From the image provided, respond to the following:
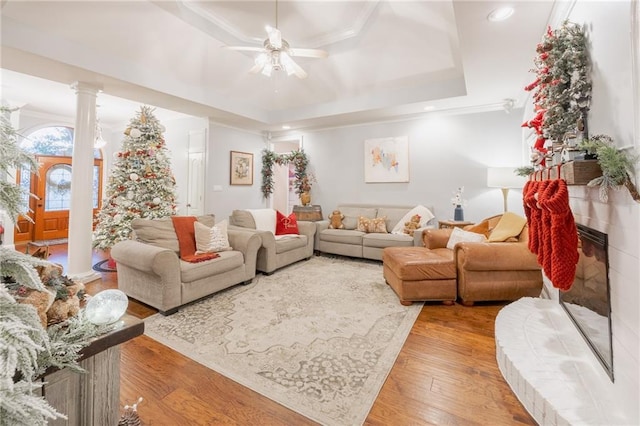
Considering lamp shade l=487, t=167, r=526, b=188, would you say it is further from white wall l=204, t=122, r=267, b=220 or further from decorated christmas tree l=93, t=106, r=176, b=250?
decorated christmas tree l=93, t=106, r=176, b=250

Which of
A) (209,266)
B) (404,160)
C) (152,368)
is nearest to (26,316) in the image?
(152,368)

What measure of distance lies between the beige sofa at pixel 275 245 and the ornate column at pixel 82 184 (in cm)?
177

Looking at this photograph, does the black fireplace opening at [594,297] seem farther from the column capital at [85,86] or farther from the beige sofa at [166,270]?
the column capital at [85,86]

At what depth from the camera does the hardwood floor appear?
1472 millimetres

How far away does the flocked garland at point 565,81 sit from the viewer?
5.13 feet

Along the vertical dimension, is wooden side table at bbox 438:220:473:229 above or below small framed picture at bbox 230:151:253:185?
below

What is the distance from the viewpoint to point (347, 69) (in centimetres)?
411

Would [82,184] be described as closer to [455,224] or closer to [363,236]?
[363,236]

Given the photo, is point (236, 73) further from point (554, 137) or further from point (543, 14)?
point (554, 137)

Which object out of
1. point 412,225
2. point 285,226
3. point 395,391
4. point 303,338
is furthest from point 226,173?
point 395,391

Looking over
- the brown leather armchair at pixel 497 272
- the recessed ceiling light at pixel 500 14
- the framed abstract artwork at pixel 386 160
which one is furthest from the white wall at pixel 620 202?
the framed abstract artwork at pixel 386 160

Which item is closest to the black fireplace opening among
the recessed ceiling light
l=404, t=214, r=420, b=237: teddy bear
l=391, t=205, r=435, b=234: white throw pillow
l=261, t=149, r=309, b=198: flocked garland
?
A: the recessed ceiling light

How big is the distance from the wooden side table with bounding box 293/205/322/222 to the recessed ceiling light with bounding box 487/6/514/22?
4034mm

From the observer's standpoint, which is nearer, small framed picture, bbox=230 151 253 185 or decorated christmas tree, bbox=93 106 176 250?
decorated christmas tree, bbox=93 106 176 250
